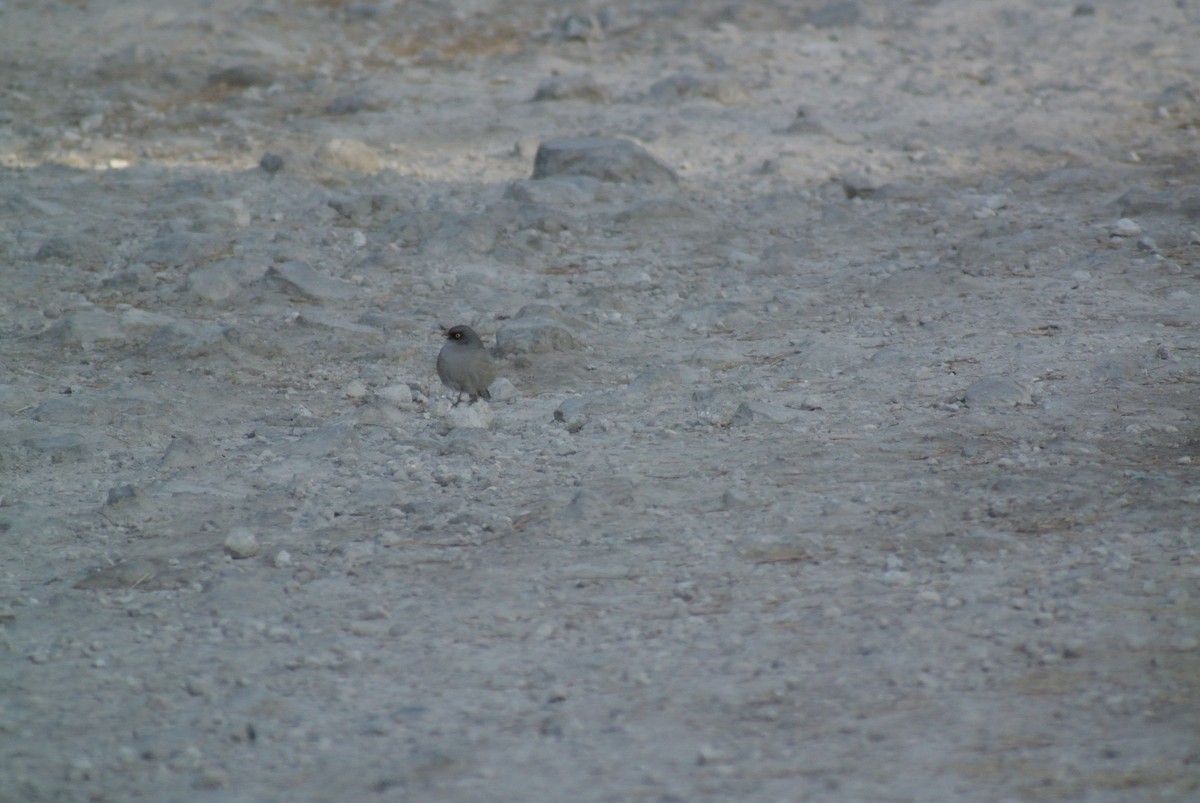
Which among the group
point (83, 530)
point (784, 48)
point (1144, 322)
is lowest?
point (83, 530)

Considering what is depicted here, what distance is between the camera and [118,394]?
4480 millimetres

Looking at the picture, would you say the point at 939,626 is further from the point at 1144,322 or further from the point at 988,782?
the point at 1144,322

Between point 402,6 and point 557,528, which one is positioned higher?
point 402,6

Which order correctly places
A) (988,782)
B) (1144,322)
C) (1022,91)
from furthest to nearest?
(1022,91) → (1144,322) → (988,782)

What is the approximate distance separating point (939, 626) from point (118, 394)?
2885 millimetres

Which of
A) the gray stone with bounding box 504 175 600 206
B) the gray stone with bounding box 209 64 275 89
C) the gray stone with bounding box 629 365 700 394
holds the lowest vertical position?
the gray stone with bounding box 629 365 700 394

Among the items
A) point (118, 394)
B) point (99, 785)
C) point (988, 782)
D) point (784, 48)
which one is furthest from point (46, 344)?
point (784, 48)

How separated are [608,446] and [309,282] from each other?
2.00m

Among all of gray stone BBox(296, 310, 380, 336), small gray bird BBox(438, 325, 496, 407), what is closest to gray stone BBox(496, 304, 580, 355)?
small gray bird BBox(438, 325, 496, 407)

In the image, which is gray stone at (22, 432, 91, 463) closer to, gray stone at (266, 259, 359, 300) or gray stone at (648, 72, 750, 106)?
gray stone at (266, 259, 359, 300)

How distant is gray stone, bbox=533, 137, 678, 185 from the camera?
6781 mm

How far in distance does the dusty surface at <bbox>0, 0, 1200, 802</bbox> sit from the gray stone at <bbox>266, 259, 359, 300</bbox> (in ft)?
0.07

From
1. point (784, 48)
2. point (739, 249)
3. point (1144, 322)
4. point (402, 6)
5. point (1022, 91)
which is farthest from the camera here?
point (402, 6)

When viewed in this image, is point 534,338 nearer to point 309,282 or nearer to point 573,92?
point 309,282
